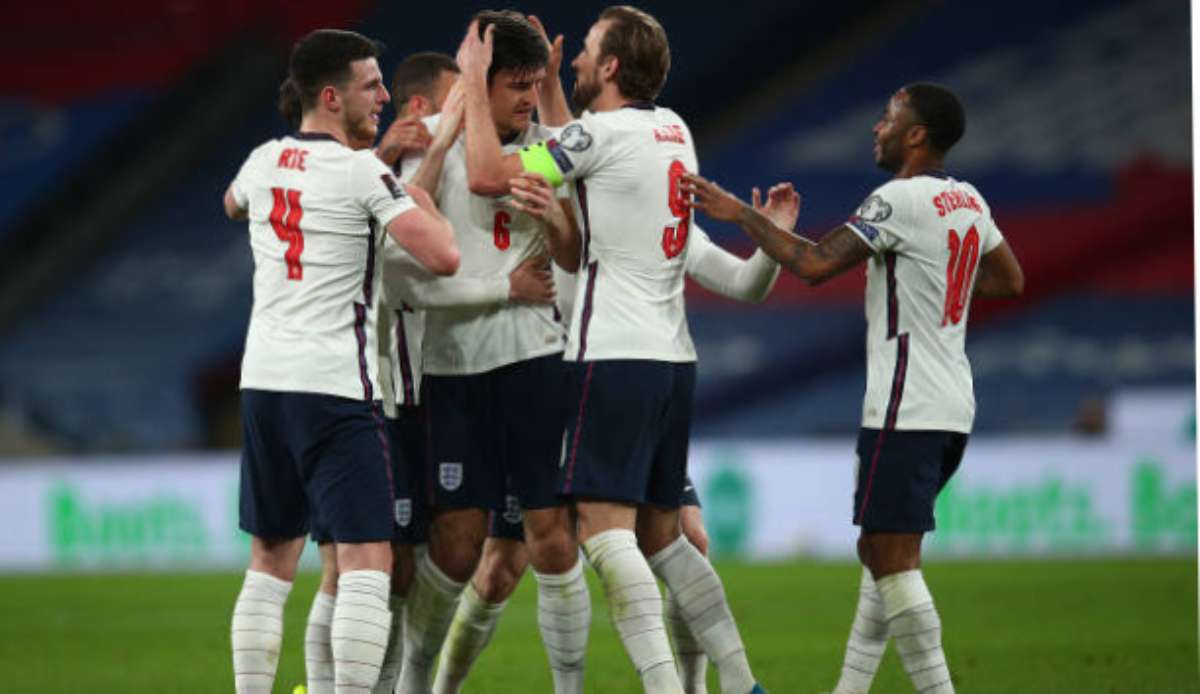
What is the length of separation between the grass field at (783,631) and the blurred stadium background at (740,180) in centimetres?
618

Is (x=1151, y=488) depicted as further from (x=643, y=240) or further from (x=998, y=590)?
(x=643, y=240)

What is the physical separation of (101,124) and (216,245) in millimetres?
2085

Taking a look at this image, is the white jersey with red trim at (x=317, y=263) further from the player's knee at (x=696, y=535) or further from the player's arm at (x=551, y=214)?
the player's knee at (x=696, y=535)

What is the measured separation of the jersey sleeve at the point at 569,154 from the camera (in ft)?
18.3

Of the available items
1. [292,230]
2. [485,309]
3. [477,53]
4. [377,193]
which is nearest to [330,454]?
[292,230]

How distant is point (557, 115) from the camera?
6371mm

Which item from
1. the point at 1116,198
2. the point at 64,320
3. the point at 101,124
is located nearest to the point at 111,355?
the point at 64,320

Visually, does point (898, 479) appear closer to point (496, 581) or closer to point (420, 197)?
point (496, 581)

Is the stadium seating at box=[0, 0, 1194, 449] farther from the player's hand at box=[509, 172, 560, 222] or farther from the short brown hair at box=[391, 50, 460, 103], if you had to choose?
the player's hand at box=[509, 172, 560, 222]

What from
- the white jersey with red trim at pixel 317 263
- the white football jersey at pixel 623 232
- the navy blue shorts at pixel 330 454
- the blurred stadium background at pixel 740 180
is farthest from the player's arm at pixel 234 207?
the blurred stadium background at pixel 740 180

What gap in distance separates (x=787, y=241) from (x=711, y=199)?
31cm

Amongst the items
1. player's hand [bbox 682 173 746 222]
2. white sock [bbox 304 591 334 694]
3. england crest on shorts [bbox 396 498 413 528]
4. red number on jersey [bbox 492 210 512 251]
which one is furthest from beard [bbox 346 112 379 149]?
white sock [bbox 304 591 334 694]

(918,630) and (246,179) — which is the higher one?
(246,179)

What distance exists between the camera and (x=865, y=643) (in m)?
6.09
